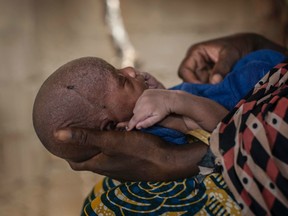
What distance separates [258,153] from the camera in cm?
88

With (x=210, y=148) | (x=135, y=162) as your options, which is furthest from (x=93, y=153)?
(x=210, y=148)

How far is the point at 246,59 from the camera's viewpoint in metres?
1.42

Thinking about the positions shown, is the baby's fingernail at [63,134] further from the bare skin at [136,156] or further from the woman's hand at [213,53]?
the woman's hand at [213,53]

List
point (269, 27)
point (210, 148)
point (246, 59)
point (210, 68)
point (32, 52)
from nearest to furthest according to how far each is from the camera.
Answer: point (210, 148) < point (246, 59) < point (210, 68) < point (269, 27) < point (32, 52)

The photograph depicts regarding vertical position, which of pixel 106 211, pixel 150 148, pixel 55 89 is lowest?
pixel 106 211

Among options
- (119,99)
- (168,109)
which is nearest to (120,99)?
(119,99)

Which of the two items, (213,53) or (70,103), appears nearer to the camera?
(70,103)

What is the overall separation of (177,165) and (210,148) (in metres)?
0.11

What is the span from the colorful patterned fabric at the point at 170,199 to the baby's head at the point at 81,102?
123mm

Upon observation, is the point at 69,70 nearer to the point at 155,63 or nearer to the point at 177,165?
the point at 177,165

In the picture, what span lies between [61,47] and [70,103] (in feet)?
6.44

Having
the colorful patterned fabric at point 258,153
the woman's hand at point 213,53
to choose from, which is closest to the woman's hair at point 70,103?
the colorful patterned fabric at point 258,153

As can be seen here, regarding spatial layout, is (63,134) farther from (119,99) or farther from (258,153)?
(258,153)

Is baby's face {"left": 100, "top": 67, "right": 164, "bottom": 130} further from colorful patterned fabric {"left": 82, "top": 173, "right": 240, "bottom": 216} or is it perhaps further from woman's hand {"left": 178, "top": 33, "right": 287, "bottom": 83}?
woman's hand {"left": 178, "top": 33, "right": 287, "bottom": 83}
